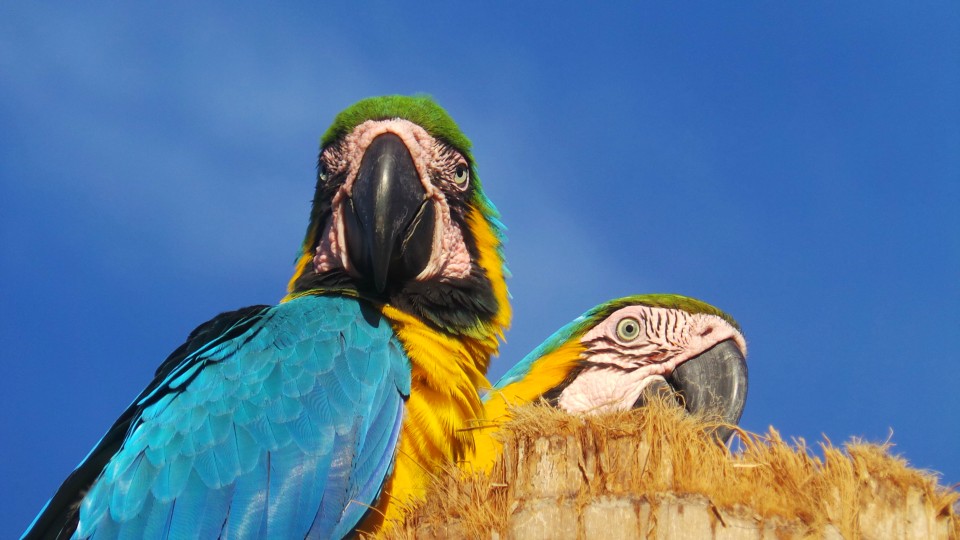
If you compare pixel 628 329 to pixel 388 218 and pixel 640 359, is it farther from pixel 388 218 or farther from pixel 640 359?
pixel 388 218

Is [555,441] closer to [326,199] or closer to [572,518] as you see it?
[572,518]

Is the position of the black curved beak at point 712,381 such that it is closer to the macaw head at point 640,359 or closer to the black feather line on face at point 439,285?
the macaw head at point 640,359

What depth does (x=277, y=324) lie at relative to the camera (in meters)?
3.06

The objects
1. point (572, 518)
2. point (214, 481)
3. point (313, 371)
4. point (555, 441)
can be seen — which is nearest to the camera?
point (572, 518)

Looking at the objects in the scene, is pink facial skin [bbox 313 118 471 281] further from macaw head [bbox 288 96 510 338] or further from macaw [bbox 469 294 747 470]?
macaw [bbox 469 294 747 470]

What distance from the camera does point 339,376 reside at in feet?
9.57

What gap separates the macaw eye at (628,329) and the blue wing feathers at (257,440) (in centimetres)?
223

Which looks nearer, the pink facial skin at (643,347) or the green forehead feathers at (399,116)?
the green forehead feathers at (399,116)

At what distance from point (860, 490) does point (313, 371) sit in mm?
1760

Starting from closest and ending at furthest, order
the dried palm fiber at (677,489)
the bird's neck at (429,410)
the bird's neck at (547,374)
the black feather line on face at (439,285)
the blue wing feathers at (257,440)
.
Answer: the dried palm fiber at (677,489) → the blue wing feathers at (257,440) → the bird's neck at (429,410) → the black feather line on face at (439,285) → the bird's neck at (547,374)

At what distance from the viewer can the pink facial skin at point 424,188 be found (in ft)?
11.0

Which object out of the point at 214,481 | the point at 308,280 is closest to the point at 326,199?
the point at 308,280

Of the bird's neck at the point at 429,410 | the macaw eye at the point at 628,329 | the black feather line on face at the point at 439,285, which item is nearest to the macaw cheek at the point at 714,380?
the macaw eye at the point at 628,329

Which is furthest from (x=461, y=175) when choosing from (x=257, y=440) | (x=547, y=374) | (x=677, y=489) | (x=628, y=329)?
(x=677, y=489)
